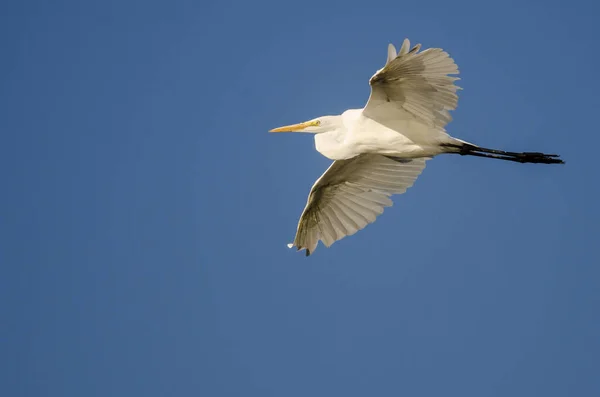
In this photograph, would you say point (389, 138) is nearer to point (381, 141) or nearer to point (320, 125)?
point (381, 141)

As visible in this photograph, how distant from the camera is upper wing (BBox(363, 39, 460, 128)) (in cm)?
→ 867

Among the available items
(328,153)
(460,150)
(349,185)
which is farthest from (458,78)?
(349,185)

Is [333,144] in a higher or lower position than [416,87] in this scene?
lower

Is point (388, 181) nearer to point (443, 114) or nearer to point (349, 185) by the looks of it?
point (349, 185)

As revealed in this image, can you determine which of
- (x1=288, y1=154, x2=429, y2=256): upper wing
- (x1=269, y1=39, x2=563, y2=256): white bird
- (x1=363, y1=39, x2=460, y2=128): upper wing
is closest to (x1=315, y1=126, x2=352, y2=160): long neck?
(x1=269, y1=39, x2=563, y2=256): white bird

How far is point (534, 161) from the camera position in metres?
10.3

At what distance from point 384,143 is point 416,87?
92 centimetres

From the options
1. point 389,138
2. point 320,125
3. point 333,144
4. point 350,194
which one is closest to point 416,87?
point 389,138

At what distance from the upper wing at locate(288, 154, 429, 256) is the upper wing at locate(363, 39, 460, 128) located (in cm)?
149

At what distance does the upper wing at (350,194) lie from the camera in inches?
438

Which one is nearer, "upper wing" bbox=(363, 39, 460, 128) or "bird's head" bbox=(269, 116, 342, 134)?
"upper wing" bbox=(363, 39, 460, 128)

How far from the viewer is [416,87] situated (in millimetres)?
9141

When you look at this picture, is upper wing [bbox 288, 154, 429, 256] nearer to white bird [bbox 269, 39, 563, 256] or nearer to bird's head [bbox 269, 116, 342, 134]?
white bird [bbox 269, 39, 563, 256]

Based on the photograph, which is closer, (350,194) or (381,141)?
(381,141)
